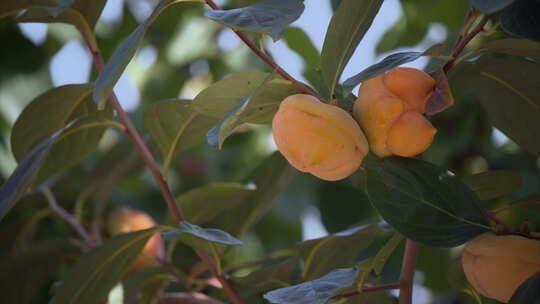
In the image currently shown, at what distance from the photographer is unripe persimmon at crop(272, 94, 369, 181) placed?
2.12 ft

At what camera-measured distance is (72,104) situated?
1.05 meters

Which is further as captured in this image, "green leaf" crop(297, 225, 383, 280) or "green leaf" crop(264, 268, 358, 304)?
"green leaf" crop(297, 225, 383, 280)

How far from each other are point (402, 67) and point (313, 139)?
12 cm

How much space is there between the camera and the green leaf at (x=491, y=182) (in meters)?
0.86

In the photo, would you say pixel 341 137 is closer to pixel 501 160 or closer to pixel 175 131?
pixel 175 131

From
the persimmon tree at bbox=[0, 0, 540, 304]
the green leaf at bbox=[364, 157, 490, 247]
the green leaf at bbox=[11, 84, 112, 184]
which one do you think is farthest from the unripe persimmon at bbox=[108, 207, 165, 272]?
the green leaf at bbox=[364, 157, 490, 247]

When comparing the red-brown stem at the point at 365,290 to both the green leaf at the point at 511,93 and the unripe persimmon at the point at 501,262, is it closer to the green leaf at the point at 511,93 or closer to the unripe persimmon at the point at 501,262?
the unripe persimmon at the point at 501,262

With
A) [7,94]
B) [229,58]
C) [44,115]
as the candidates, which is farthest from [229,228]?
[229,58]

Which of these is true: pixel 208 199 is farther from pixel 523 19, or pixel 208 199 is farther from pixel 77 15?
pixel 523 19

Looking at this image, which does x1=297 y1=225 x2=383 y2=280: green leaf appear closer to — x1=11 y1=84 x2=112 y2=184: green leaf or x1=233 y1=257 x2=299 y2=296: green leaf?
x1=233 y1=257 x2=299 y2=296: green leaf

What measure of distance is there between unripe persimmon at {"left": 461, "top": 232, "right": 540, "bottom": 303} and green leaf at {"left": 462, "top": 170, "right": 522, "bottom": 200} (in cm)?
15

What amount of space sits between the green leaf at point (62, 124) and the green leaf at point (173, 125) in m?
0.07

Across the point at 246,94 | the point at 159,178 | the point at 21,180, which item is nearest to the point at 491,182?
the point at 246,94

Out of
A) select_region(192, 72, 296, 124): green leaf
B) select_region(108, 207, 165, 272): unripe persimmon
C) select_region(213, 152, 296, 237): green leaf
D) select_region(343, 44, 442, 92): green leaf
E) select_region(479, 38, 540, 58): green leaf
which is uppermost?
select_region(343, 44, 442, 92): green leaf
